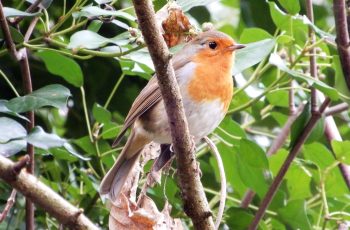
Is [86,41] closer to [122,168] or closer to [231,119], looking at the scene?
[122,168]

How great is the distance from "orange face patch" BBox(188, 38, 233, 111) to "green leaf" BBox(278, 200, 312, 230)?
1.78ft

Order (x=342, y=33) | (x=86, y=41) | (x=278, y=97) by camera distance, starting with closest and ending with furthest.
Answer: (x=86, y=41)
(x=342, y=33)
(x=278, y=97)

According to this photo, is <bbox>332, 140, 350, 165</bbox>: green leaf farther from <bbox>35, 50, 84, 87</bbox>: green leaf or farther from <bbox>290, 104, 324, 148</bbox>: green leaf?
<bbox>35, 50, 84, 87</bbox>: green leaf

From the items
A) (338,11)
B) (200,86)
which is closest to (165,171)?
(200,86)

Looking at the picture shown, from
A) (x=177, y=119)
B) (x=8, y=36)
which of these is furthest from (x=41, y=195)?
(x=8, y=36)

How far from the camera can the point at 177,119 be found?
7.16 ft

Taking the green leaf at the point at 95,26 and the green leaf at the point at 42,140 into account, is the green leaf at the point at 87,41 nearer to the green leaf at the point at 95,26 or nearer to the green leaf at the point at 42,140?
the green leaf at the point at 95,26

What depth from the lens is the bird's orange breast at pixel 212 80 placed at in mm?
3107

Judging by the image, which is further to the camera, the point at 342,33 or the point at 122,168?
the point at 122,168

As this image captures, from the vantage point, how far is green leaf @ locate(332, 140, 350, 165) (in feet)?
10.7

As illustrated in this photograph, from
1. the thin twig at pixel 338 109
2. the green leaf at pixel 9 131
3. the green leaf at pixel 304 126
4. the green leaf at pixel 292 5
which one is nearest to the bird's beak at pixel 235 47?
the green leaf at pixel 292 5

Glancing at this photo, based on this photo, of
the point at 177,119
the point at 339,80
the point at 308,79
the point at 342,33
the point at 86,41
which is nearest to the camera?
the point at 177,119

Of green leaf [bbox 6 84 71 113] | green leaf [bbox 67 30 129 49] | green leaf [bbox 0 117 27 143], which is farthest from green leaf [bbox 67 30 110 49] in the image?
green leaf [bbox 0 117 27 143]

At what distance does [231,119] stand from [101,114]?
62 centimetres
